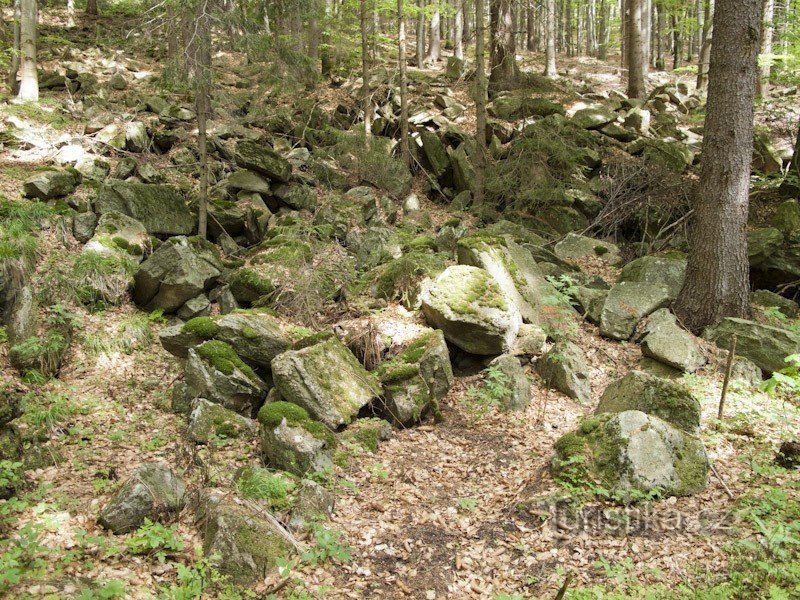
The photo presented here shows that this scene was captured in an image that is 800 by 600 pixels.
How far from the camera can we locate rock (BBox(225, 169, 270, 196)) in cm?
1232

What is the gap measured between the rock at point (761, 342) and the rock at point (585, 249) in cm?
342

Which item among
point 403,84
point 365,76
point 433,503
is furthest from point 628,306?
point 365,76

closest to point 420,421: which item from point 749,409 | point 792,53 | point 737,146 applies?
point 749,409

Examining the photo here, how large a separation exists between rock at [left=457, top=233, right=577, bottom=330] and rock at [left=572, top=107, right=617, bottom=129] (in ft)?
23.7

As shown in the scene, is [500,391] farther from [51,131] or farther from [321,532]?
[51,131]

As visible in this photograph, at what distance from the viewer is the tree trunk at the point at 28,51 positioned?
13.6 meters

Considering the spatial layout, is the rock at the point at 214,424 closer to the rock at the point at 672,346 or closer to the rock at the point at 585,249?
the rock at the point at 672,346

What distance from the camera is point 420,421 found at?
7.43m

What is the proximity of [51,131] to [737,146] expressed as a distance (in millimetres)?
14374

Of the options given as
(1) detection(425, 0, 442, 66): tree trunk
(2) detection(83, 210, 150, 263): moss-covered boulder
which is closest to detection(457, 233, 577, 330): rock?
(2) detection(83, 210, 150, 263): moss-covered boulder

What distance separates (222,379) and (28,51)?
12.6 meters

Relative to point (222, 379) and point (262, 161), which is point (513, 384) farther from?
point (262, 161)

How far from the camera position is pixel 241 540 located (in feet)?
14.8

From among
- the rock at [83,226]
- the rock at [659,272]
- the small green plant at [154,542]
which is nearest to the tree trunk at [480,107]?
the rock at [659,272]
